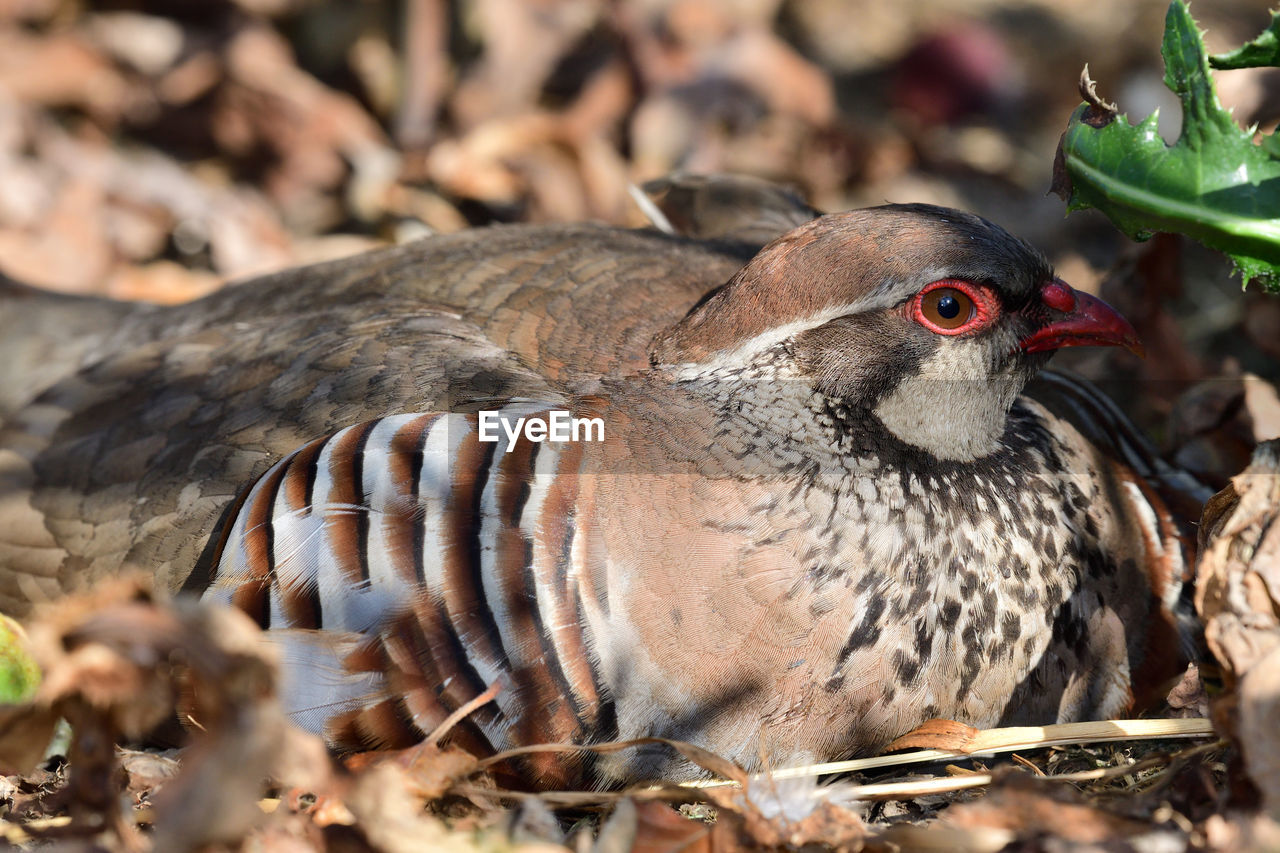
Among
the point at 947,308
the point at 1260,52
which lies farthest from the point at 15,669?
the point at 1260,52

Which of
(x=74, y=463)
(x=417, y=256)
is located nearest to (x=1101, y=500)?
(x=417, y=256)

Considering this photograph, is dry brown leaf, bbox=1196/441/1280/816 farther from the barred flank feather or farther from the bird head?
the barred flank feather

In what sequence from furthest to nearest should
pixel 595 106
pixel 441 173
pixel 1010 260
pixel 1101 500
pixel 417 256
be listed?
pixel 595 106 < pixel 441 173 < pixel 417 256 < pixel 1101 500 < pixel 1010 260

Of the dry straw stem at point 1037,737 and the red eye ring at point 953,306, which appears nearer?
the dry straw stem at point 1037,737

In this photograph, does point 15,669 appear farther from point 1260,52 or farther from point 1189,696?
point 1260,52

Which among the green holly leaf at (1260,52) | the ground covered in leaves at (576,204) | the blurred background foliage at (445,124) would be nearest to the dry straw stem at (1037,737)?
the ground covered in leaves at (576,204)

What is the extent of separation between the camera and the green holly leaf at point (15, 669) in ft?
9.21

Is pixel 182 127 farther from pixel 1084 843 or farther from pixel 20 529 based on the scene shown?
pixel 1084 843

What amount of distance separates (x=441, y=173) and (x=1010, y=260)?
3189 mm

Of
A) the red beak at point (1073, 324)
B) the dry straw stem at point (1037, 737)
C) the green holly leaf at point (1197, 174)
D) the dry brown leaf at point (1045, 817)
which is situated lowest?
the dry straw stem at point (1037, 737)

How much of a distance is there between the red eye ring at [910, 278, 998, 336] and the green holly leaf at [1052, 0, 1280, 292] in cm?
34

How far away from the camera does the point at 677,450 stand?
273 cm

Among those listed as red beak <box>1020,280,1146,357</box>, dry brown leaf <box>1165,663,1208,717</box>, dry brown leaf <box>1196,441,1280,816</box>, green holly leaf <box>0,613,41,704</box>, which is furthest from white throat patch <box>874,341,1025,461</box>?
green holly leaf <box>0,613,41,704</box>

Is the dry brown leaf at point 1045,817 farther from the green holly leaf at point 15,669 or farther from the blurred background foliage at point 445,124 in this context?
the blurred background foliage at point 445,124
